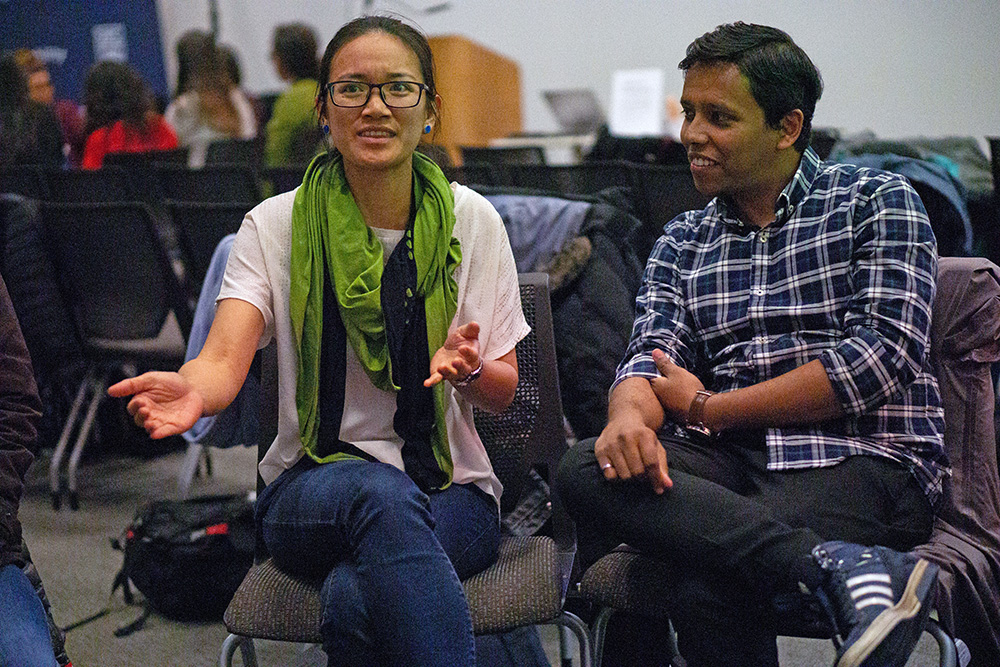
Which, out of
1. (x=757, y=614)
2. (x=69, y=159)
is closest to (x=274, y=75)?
(x=69, y=159)

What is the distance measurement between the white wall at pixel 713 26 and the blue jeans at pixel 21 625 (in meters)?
5.09

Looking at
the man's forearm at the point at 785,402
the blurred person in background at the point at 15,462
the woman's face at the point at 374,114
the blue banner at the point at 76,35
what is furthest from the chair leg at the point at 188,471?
the blue banner at the point at 76,35

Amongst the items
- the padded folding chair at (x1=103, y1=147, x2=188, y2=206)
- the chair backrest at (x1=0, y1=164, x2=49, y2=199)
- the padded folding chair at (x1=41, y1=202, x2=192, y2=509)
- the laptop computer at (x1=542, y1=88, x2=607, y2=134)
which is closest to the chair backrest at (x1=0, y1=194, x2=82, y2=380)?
the padded folding chair at (x1=41, y1=202, x2=192, y2=509)

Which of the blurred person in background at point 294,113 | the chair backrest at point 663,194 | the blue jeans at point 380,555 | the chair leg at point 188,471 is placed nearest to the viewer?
the blue jeans at point 380,555

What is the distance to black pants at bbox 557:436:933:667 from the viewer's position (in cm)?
139

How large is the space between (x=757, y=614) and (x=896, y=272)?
1.83ft

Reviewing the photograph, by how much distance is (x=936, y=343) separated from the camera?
1.65 meters

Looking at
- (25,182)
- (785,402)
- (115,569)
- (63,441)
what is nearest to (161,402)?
(785,402)

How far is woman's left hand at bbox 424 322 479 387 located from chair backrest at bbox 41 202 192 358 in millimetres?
1795

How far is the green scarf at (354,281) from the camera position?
1.58 meters

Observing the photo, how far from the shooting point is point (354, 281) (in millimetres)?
1578

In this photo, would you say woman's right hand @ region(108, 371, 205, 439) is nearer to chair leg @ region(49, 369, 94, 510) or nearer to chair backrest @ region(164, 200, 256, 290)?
chair backrest @ region(164, 200, 256, 290)

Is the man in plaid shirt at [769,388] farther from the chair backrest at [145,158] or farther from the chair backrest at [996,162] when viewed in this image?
the chair backrest at [145,158]

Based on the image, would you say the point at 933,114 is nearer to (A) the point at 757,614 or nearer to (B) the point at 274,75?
(B) the point at 274,75
